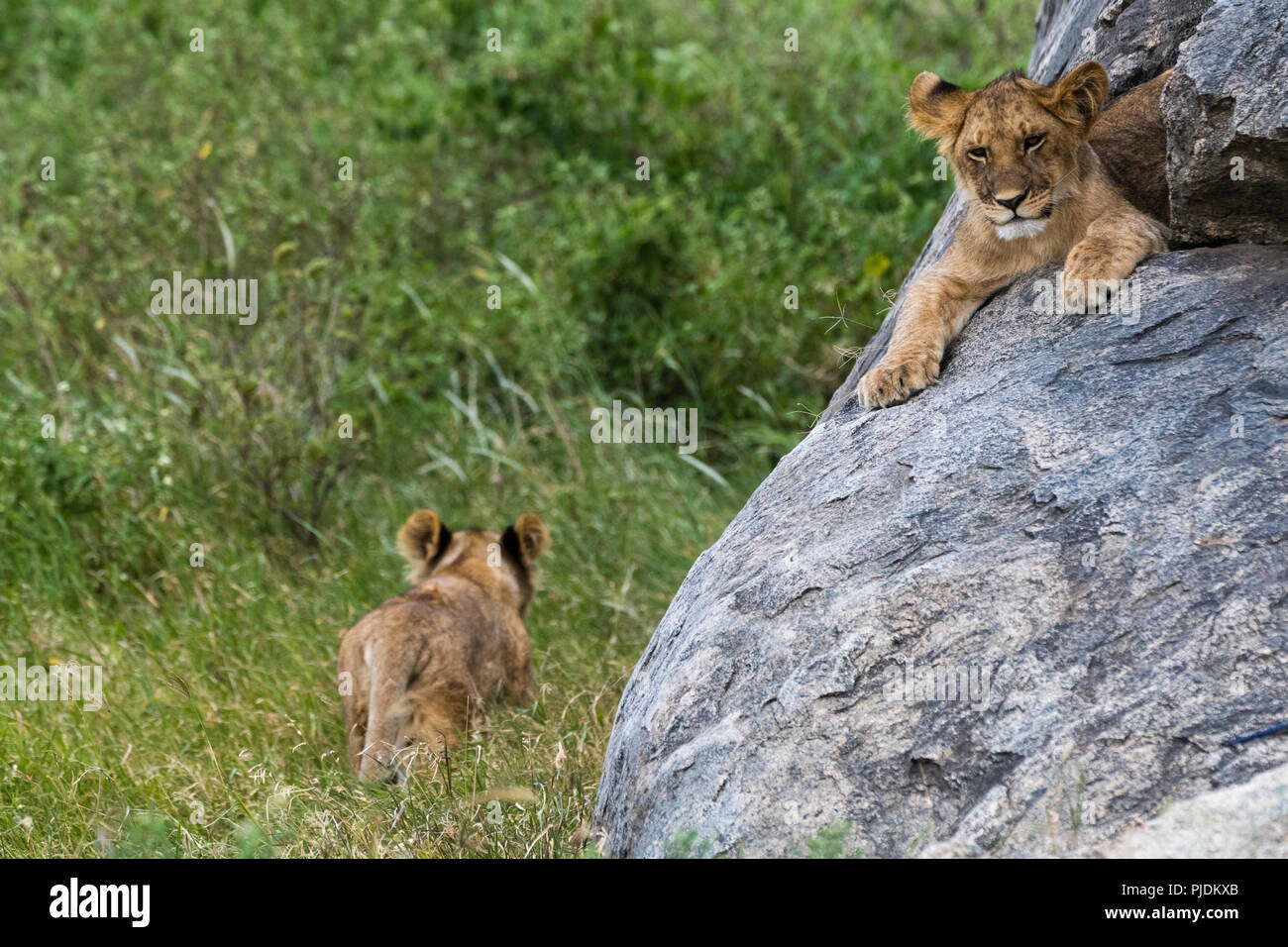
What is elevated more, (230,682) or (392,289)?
(392,289)

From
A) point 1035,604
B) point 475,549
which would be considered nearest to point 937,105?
point 1035,604

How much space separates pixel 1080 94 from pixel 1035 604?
5.56ft

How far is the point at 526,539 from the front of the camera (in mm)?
5898

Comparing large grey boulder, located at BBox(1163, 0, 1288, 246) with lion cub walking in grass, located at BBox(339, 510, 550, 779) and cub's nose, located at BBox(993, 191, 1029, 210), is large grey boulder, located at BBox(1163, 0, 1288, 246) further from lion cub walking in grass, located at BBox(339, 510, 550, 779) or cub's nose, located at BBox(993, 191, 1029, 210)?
lion cub walking in grass, located at BBox(339, 510, 550, 779)

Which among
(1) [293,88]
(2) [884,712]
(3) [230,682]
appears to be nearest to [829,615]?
(2) [884,712]

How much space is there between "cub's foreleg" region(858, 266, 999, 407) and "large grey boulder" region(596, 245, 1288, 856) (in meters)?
0.10

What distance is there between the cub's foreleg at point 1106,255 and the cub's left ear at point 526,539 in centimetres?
263

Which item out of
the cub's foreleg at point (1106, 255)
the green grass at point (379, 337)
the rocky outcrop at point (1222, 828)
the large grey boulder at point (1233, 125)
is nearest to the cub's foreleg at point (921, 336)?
the cub's foreleg at point (1106, 255)

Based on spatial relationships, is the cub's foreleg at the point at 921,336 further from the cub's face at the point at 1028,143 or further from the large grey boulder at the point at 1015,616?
the cub's face at the point at 1028,143

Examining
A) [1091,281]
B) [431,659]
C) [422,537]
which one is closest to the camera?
[1091,281]

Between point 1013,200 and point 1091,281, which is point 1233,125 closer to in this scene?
point 1091,281
